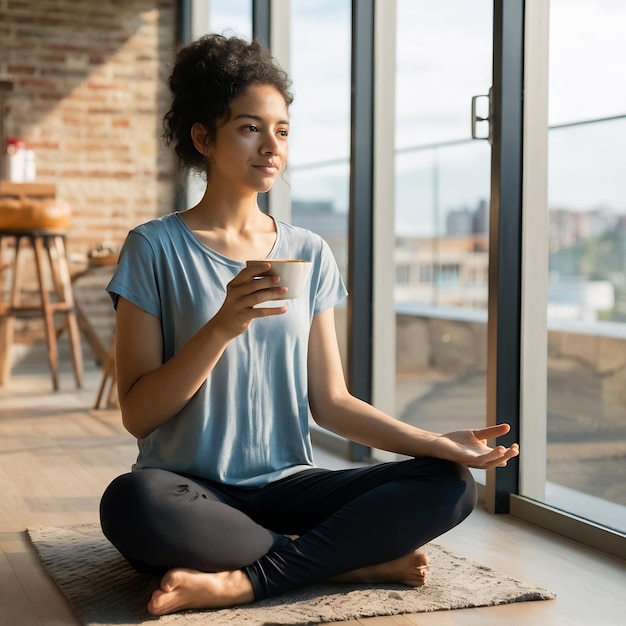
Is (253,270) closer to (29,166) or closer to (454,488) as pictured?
(454,488)

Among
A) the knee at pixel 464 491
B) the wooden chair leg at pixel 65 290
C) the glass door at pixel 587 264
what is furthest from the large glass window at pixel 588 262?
the wooden chair leg at pixel 65 290

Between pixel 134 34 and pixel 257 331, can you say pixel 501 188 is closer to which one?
pixel 257 331

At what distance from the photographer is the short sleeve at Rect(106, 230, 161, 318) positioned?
6.26 ft

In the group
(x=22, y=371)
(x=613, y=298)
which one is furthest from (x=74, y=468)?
(x=613, y=298)

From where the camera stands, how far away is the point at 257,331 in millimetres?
1991

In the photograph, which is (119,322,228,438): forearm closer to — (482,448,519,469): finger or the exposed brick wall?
Result: (482,448,519,469): finger

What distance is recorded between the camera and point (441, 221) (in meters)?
6.50

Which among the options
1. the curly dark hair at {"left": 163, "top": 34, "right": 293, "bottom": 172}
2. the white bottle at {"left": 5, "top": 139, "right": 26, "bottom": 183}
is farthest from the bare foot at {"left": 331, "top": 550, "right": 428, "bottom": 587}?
the white bottle at {"left": 5, "top": 139, "right": 26, "bottom": 183}

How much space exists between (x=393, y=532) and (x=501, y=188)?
3.30 feet

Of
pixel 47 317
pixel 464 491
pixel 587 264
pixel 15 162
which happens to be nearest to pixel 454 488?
pixel 464 491

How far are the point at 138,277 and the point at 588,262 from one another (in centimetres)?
540

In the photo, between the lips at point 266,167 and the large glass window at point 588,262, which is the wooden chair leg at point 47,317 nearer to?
the large glass window at point 588,262

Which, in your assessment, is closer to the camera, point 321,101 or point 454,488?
point 454,488

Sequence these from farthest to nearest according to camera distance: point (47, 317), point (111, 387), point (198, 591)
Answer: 1. point (47, 317)
2. point (111, 387)
3. point (198, 591)
